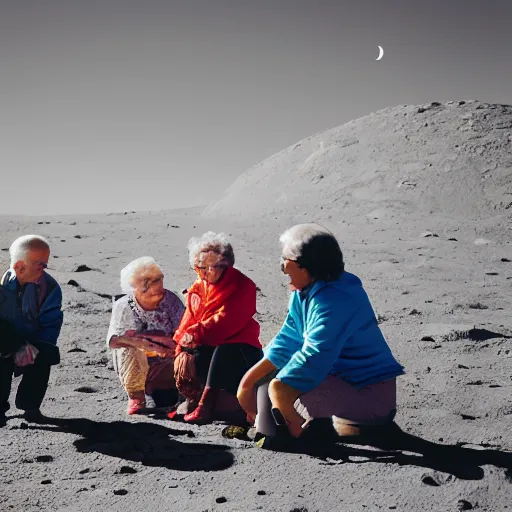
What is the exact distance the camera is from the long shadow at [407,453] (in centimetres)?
365

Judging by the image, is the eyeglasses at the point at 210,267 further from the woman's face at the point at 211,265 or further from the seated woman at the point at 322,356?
the seated woman at the point at 322,356

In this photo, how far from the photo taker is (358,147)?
19000mm

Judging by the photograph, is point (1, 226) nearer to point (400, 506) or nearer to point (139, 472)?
point (139, 472)

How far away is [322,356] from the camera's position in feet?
12.3

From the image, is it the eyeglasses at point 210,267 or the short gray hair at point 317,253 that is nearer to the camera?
the short gray hair at point 317,253

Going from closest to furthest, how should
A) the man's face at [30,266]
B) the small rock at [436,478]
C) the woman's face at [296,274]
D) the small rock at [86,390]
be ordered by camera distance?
the small rock at [436,478] < the woman's face at [296,274] < the man's face at [30,266] < the small rock at [86,390]

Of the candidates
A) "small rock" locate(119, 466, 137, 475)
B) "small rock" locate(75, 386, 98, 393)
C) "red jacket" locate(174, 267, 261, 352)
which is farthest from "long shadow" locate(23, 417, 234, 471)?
"small rock" locate(75, 386, 98, 393)

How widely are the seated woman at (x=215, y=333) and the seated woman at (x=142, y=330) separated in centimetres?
26

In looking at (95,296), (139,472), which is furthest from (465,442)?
(95,296)

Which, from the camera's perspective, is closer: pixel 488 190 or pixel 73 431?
pixel 73 431

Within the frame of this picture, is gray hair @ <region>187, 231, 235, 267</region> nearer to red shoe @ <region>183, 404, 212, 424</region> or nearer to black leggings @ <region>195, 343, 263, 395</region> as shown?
black leggings @ <region>195, 343, 263, 395</region>

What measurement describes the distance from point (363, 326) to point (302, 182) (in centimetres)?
1449

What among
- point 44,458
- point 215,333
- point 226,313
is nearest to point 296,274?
point 226,313

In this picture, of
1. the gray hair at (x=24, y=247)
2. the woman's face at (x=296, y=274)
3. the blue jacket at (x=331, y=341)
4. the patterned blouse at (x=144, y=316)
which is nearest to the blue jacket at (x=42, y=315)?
the gray hair at (x=24, y=247)
